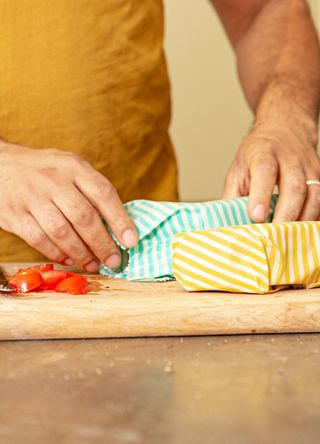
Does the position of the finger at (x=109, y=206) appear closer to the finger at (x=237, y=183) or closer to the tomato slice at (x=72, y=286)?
the tomato slice at (x=72, y=286)

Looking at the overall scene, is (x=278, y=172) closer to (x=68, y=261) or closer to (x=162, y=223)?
(x=162, y=223)

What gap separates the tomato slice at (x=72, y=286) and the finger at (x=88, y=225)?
5.2 inches

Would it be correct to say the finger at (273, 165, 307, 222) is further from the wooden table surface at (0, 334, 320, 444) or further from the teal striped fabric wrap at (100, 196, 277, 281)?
the wooden table surface at (0, 334, 320, 444)

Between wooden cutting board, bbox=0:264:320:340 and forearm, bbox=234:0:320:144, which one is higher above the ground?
forearm, bbox=234:0:320:144

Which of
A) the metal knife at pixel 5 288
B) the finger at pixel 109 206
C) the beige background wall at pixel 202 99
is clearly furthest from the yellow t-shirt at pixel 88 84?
the beige background wall at pixel 202 99

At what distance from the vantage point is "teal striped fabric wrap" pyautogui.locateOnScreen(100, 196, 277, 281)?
130 cm

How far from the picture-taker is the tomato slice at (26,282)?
1.16m

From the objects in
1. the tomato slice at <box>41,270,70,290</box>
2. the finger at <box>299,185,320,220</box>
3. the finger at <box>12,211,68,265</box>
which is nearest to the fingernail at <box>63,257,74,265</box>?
the finger at <box>12,211,68,265</box>

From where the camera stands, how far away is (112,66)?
166cm

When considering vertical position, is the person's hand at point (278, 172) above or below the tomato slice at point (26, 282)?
above

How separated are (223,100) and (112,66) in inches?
62.9

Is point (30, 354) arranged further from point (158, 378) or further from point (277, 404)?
point (277, 404)

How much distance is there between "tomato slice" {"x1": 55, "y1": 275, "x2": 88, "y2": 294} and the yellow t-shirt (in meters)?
0.43

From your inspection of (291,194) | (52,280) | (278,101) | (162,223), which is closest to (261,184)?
(291,194)
